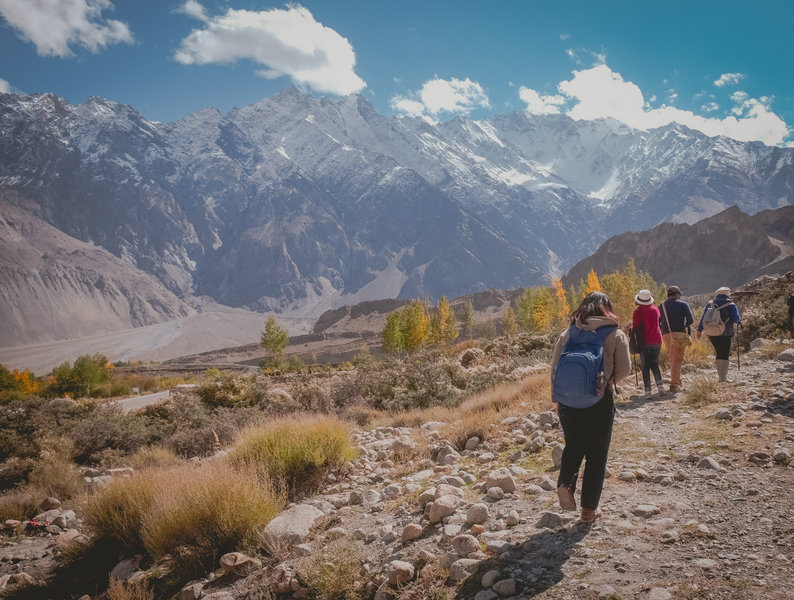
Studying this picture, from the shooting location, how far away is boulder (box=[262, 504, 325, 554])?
480 cm

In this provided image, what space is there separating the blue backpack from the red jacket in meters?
5.65

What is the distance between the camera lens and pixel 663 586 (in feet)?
10.2

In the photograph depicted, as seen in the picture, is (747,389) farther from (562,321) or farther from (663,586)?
(562,321)

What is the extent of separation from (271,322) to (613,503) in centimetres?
5721

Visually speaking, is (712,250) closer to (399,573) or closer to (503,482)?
(503,482)

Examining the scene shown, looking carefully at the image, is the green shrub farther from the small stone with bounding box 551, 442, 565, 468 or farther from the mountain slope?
the mountain slope

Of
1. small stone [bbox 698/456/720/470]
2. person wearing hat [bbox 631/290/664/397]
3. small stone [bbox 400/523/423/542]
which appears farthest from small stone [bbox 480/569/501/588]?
person wearing hat [bbox 631/290/664/397]

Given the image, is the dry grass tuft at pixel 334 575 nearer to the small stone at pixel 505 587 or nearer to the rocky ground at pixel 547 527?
the rocky ground at pixel 547 527

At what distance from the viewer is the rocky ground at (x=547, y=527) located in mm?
3322

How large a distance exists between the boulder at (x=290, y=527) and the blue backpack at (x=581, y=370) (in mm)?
3058

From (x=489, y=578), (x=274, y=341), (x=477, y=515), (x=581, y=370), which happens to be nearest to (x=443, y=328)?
(x=274, y=341)

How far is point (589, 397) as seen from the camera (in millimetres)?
4090

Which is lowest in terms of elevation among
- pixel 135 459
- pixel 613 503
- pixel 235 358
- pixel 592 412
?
pixel 235 358

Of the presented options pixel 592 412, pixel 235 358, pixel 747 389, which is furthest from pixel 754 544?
pixel 235 358
